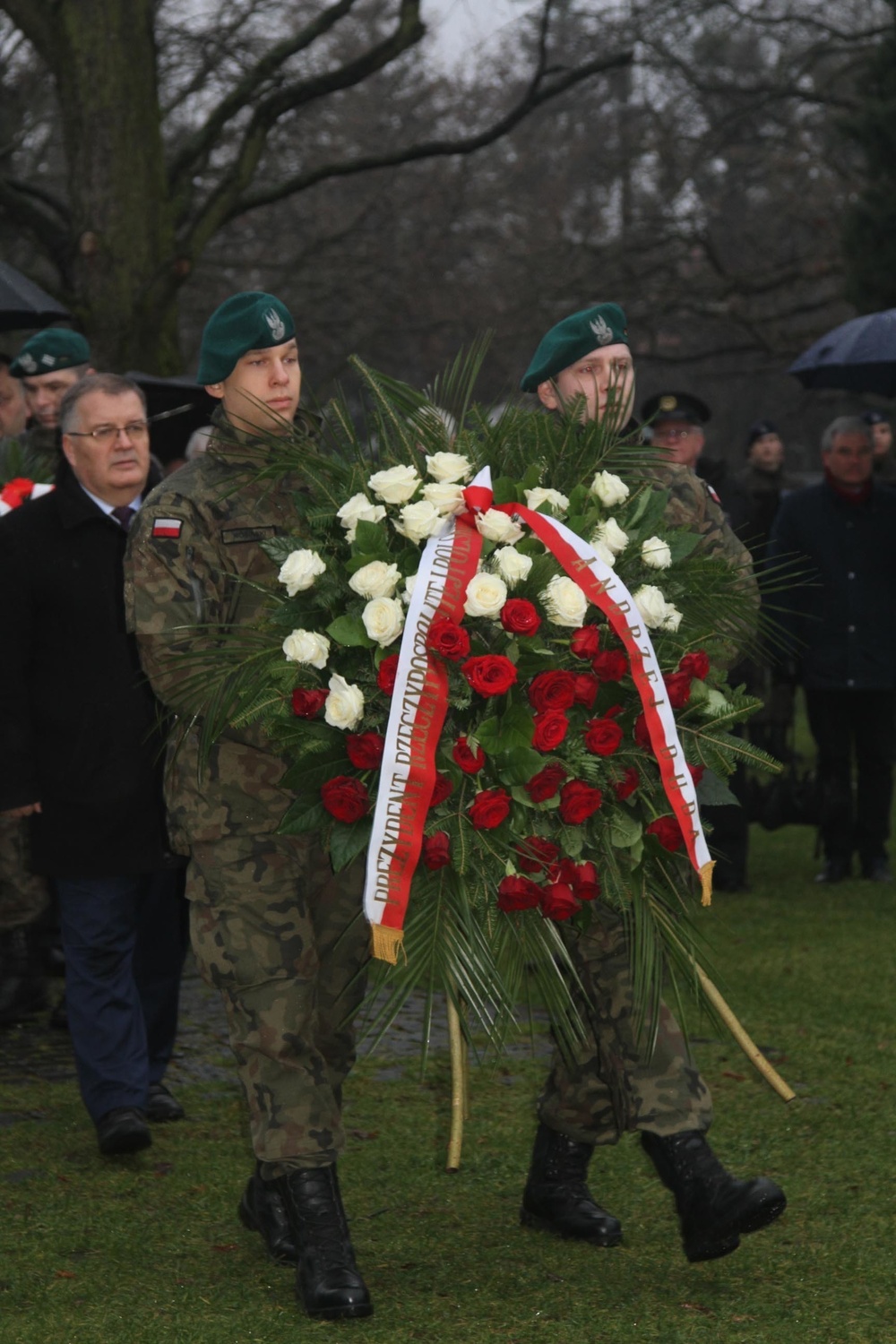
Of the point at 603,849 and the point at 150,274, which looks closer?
the point at 603,849

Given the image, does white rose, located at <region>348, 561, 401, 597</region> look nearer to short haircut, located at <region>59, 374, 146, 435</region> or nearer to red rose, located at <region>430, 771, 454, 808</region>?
red rose, located at <region>430, 771, 454, 808</region>

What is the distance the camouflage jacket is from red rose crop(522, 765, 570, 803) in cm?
64

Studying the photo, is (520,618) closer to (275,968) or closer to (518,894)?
(518,894)

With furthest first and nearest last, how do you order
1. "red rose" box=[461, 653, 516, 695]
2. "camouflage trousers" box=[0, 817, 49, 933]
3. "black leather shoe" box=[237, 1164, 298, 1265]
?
"camouflage trousers" box=[0, 817, 49, 933]
"black leather shoe" box=[237, 1164, 298, 1265]
"red rose" box=[461, 653, 516, 695]

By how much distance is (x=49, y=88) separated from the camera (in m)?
19.1

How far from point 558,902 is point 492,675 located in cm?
45

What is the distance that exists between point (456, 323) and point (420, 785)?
1882cm

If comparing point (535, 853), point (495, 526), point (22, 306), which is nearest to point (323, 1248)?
point (535, 853)

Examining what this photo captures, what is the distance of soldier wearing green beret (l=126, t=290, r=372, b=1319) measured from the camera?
4.04 m

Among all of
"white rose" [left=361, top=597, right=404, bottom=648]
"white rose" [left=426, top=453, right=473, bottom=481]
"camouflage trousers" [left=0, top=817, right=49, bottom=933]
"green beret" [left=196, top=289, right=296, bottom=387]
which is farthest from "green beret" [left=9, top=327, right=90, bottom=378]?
"white rose" [left=361, top=597, right=404, bottom=648]

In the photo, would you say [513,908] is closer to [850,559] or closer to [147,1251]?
[147,1251]

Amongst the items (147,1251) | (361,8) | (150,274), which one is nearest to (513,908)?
(147,1251)

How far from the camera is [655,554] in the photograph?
3.89 m

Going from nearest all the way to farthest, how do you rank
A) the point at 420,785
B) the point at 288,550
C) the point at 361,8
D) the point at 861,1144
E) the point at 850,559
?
the point at 420,785, the point at 288,550, the point at 861,1144, the point at 850,559, the point at 361,8
